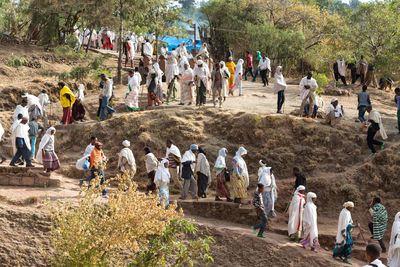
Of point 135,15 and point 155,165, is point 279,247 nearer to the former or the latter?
point 155,165

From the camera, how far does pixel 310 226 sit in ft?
34.7

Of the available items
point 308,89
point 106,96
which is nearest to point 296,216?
point 308,89

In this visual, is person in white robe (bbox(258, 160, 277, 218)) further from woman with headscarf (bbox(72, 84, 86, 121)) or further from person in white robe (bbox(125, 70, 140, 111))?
woman with headscarf (bbox(72, 84, 86, 121))

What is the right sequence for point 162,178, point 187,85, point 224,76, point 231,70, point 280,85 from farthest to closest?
point 231,70, point 187,85, point 224,76, point 280,85, point 162,178

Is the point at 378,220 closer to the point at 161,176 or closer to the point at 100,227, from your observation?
the point at 161,176

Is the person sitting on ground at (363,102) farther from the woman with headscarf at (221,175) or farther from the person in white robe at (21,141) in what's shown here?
the person in white robe at (21,141)

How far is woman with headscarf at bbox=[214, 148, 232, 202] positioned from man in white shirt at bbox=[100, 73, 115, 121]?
467 cm

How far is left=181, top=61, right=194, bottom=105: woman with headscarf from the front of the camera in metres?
16.2

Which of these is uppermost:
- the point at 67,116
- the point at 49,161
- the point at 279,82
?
the point at 279,82

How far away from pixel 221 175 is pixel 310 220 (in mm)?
2542

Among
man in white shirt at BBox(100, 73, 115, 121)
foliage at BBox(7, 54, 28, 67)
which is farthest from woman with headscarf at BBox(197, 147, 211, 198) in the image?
foliage at BBox(7, 54, 28, 67)

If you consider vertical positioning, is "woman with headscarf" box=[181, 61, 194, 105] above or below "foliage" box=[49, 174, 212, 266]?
above

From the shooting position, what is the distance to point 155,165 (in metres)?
11.9

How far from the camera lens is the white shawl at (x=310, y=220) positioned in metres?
10.6
